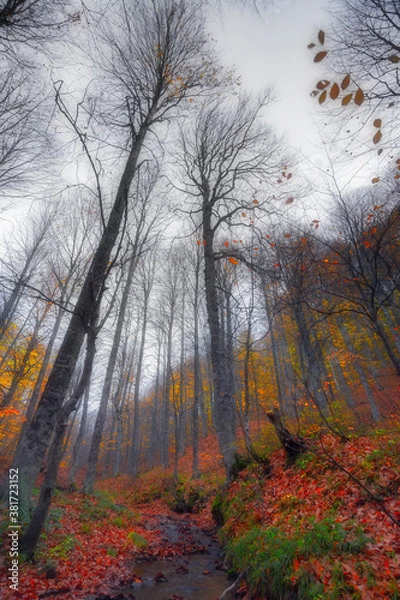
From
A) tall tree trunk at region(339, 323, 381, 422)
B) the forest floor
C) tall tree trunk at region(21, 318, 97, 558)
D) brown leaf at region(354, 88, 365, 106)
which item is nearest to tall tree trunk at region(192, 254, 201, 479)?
the forest floor

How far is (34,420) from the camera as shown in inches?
135

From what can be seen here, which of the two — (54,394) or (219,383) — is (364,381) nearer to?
(219,383)

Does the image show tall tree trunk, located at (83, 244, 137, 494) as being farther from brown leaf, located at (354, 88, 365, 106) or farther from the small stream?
brown leaf, located at (354, 88, 365, 106)

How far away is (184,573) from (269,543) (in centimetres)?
172

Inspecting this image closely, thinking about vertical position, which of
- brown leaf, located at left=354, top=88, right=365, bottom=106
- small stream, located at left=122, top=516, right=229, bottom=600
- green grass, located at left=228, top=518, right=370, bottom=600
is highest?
brown leaf, located at left=354, top=88, right=365, bottom=106

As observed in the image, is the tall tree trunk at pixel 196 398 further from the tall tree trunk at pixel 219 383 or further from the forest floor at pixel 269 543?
the forest floor at pixel 269 543

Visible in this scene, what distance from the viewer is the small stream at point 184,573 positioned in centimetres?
331

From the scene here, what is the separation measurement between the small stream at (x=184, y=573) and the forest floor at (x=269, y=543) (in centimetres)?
2

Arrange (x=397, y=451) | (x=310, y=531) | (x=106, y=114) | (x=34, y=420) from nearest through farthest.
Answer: (x=310, y=531) < (x=34, y=420) < (x=397, y=451) < (x=106, y=114)

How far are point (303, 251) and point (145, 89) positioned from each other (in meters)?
5.03

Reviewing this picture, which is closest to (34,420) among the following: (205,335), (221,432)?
(221,432)

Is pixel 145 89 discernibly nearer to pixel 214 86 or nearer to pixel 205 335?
pixel 214 86

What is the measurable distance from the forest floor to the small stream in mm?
18

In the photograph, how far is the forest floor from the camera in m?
2.48
